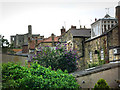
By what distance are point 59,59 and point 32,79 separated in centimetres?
1068

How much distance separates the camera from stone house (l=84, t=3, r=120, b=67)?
74.2 ft

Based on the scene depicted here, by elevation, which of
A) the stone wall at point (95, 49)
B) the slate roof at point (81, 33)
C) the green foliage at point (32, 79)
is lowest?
the green foliage at point (32, 79)

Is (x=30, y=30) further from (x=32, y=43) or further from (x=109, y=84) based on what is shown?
(x=109, y=84)

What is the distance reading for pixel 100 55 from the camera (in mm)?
24906

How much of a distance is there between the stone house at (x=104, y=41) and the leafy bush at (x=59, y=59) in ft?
10.8

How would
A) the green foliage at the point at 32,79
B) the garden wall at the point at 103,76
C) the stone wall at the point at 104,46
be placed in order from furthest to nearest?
the stone wall at the point at 104,46, the garden wall at the point at 103,76, the green foliage at the point at 32,79

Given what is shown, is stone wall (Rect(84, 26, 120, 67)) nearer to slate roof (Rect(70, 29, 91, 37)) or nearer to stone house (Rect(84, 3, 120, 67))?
stone house (Rect(84, 3, 120, 67))

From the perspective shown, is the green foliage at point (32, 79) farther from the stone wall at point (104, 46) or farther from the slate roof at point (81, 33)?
the slate roof at point (81, 33)

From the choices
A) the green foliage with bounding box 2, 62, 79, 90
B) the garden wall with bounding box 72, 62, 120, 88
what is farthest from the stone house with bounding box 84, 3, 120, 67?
the green foliage with bounding box 2, 62, 79, 90

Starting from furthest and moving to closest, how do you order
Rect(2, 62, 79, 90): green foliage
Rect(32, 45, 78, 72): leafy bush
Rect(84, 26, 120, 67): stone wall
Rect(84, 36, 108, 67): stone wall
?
Rect(84, 36, 108, 67): stone wall
Rect(32, 45, 78, 72): leafy bush
Rect(84, 26, 120, 67): stone wall
Rect(2, 62, 79, 90): green foliage

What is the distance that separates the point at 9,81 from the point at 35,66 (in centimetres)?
262

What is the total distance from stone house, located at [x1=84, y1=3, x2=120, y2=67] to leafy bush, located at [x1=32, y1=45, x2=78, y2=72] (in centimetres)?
329

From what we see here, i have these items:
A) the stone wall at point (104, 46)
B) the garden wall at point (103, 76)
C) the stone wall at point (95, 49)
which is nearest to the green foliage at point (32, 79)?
the garden wall at point (103, 76)

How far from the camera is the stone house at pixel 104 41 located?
22.6 meters
